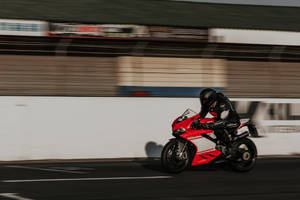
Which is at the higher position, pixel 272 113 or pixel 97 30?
pixel 97 30

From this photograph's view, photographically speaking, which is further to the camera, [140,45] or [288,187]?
[140,45]

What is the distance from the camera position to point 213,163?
959 centimetres

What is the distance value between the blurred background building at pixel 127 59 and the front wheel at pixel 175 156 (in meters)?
3.91

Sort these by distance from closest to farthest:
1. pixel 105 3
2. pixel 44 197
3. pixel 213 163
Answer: pixel 44 197 → pixel 213 163 → pixel 105 3

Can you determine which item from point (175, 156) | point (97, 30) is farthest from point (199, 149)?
point (97, 30)

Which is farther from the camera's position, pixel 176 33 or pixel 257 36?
pixel 257 36

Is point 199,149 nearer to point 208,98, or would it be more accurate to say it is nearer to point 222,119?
point 222,119

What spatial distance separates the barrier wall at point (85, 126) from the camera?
37.4ft

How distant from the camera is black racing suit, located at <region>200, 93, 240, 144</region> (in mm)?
9445

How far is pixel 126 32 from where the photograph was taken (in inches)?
553

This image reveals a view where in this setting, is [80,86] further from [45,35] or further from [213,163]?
[213,163]

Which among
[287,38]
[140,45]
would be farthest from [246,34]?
[140,45]

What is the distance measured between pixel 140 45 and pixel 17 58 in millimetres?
3196

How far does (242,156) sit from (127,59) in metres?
4.87
